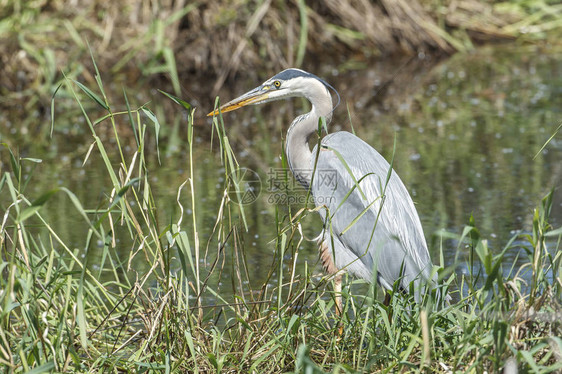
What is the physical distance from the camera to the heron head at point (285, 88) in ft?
13.8

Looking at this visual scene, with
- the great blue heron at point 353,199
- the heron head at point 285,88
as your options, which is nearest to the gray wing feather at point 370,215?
the great blue heron at point 353,199

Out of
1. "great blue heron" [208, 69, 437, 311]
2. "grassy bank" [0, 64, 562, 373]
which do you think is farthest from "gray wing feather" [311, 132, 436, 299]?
"grassy bank" [0, 64, 562, 373]

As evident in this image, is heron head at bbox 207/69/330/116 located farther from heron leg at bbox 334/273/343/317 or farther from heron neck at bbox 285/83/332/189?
heron leg at bbox 334/273/343/317

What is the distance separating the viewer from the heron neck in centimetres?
420

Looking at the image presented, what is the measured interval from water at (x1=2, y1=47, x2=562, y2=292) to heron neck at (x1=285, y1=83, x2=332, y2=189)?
414 mm

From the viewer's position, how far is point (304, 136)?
4246 millimetres

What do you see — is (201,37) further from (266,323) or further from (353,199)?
(266,323)

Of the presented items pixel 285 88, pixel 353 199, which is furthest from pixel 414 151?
pixel 353 199

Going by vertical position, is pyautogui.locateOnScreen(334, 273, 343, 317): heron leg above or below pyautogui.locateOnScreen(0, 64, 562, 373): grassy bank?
below

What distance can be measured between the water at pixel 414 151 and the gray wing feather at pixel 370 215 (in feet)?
1.09

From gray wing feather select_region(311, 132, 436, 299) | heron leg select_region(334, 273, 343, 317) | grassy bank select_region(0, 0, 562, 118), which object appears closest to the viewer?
heron leg select_region(334, 273, 343, 317)

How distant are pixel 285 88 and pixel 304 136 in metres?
0.29

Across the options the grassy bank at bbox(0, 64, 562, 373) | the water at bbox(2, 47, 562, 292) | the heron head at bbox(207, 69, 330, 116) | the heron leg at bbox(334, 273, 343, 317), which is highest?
the heron head at bbox(207, 69, 330, 116)

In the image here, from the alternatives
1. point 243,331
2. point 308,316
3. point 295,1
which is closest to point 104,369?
point 243,331
